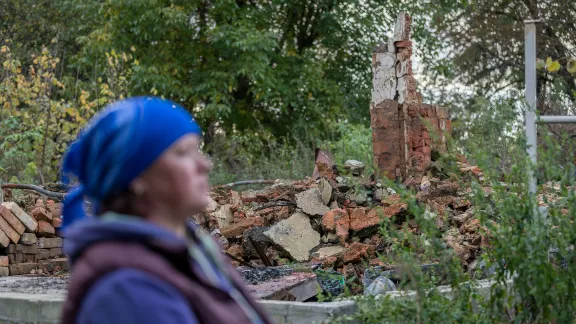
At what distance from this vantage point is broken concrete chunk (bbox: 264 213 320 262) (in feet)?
24.3

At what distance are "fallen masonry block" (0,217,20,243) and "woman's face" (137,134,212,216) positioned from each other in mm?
5938

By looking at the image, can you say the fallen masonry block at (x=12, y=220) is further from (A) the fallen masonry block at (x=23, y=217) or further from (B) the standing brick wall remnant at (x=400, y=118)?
(B) the standing brick wall remnant at (x=400, y=118)

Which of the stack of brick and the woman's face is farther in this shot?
the stack of brick

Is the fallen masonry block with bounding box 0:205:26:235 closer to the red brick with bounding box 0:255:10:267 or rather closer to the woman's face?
the red brick with bounding box 0:255:10:267

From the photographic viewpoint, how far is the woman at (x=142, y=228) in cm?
167

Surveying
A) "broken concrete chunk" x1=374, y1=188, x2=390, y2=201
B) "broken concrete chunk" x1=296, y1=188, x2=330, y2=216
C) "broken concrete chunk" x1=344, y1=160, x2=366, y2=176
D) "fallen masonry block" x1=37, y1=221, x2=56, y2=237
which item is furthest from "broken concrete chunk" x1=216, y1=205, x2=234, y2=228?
"fallen masonry block" x1=37, y1=221, x2=56, y2=237

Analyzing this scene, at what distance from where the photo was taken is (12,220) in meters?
7.48

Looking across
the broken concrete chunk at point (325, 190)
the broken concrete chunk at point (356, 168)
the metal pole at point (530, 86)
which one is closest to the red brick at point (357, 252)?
the broken concrete chunk at point (325, 190)

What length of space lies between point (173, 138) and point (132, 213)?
0.17 metres

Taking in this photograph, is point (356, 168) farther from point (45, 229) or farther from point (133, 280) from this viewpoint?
point (133, 280)

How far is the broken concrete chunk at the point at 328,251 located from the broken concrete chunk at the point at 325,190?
745 mm

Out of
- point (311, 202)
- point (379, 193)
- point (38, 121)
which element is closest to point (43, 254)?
point (311, 202)

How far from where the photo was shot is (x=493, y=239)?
4305mm

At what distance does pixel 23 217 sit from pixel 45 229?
29cm
